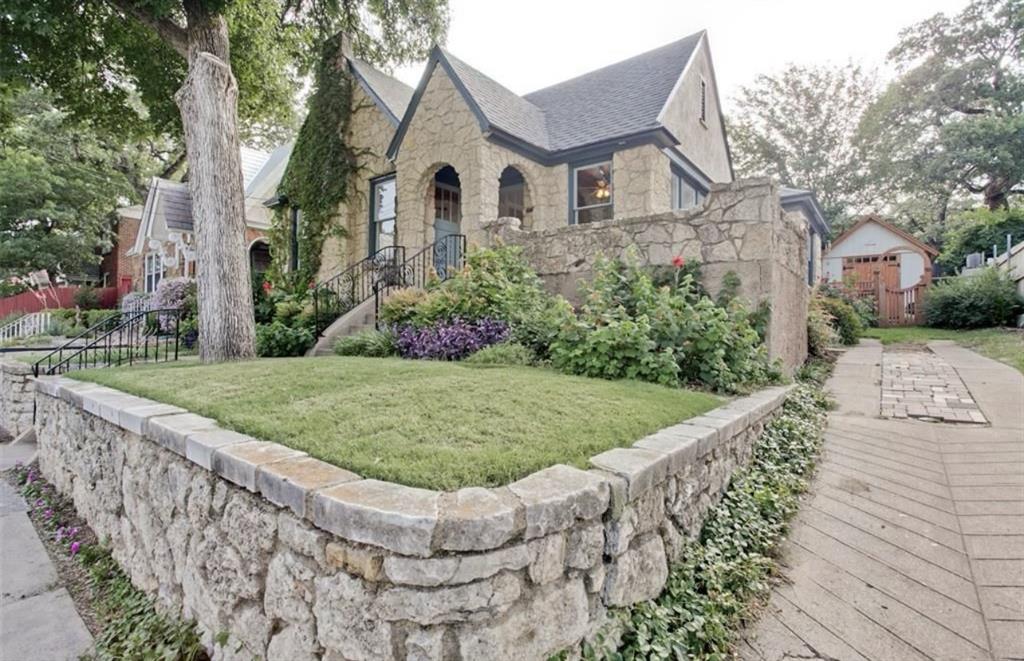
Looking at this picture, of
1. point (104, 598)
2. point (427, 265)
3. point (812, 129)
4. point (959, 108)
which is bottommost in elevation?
point (104, 598)

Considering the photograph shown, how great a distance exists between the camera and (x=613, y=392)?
331 cm

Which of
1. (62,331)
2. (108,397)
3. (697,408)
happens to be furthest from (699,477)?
(62,331)

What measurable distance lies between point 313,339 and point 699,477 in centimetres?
607

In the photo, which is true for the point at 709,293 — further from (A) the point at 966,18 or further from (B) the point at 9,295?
(B) the point at 9,295

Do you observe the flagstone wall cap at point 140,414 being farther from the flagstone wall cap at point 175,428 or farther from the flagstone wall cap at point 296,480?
the flagstone wall cap at point 296,480

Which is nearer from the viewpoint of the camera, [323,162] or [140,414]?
[140,414]

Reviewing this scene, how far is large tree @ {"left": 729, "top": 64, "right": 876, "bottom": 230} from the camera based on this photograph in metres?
22.5

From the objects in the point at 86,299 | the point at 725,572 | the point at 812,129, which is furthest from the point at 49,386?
the point at 812,129

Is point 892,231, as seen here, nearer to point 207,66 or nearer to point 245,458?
point 207,66

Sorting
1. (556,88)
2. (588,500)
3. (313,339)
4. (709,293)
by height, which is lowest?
(588,500)

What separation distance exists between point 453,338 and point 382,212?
6.35 metres

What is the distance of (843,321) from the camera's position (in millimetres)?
9055

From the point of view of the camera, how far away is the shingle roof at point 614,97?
9242 mm

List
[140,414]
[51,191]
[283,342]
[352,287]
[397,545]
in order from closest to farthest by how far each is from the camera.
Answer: [397,545], [140,414], [283,342], [352,287], [51,191]
